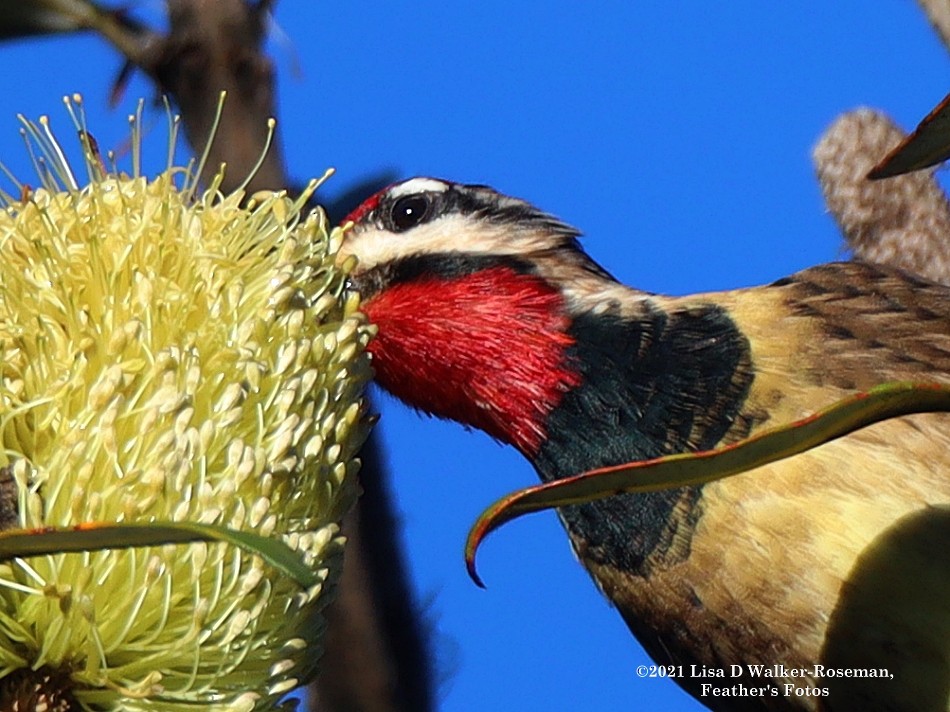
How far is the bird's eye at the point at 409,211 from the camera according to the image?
1817mm

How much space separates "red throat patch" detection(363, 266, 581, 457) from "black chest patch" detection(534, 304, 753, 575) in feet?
0.07

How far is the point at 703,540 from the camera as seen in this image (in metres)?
1.62

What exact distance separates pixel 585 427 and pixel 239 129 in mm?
473

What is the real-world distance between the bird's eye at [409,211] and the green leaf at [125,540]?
3.23 feet

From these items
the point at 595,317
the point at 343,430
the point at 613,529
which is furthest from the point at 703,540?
the point at 343,430

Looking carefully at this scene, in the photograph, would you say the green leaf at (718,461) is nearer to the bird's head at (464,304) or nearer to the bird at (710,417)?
the bird at (710,417)

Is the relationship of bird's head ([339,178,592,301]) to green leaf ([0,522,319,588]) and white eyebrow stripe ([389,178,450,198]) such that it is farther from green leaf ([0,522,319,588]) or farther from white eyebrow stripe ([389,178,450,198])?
green leaf ([0,522,319,588])

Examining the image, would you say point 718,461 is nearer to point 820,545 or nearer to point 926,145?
point 926,145

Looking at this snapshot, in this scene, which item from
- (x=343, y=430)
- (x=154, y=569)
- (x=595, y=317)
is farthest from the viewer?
(x=595, y=317)

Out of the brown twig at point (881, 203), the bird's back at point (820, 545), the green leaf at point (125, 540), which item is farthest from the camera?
the brown twig at point (881, 203)

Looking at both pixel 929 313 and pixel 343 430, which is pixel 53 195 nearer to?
pixel 343 430

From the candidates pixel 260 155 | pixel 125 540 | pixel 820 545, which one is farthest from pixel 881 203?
pixel 125 540

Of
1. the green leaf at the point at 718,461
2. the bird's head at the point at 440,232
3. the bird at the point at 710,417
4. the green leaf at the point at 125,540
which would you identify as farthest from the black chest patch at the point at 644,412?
the green leaf at the point at 125,540

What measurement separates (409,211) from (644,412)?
359 millimetres
